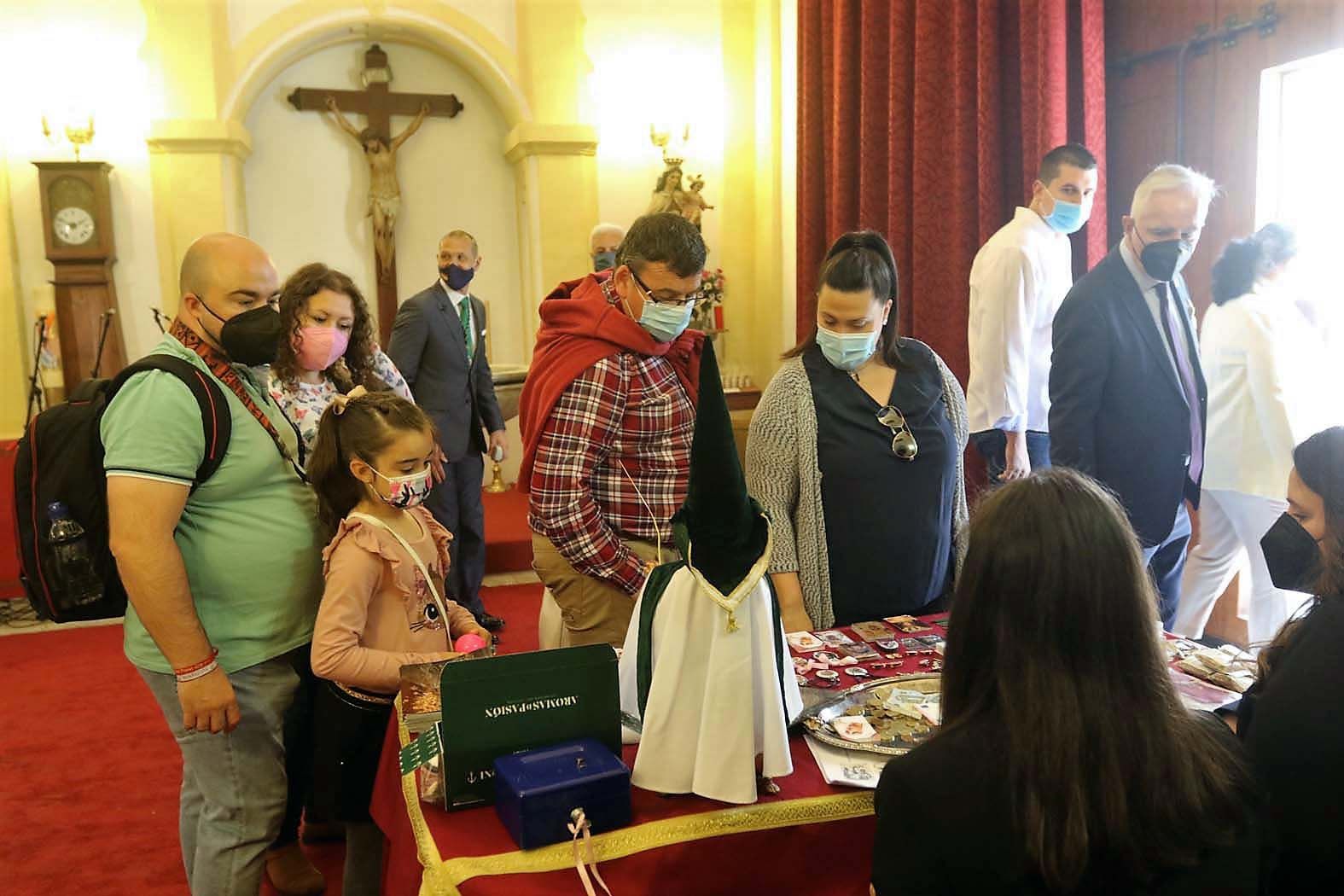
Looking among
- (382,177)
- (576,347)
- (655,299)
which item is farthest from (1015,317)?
(382,177)

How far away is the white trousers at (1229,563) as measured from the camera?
123 inches

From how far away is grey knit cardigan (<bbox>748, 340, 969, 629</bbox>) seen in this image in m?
2.14

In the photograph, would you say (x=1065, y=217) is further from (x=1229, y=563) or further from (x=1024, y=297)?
(x=1229, y=563)

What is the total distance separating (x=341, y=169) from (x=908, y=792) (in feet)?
21.5

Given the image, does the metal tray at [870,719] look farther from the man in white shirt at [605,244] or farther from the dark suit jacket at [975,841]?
the man in white shirt at [605,244]

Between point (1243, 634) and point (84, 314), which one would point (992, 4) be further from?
point (84, 314)

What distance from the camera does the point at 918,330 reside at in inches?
186

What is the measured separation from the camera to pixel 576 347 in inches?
79.1

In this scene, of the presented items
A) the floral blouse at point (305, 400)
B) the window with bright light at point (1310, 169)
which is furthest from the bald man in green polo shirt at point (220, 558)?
the window with bright light at point (1310, 169)

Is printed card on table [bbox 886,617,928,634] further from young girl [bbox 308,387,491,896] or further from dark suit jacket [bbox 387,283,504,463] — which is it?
dark suit jacket [bbox 387,283,504,463]

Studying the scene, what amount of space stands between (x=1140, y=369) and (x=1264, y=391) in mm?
542

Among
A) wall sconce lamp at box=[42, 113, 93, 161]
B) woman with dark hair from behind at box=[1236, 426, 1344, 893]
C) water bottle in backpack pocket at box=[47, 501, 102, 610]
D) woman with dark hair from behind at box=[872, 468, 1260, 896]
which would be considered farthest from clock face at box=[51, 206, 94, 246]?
woman with dark hair from behind at box=[1236, 426, 1344, 893]

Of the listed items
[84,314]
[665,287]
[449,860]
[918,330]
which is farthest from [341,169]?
[449,860]

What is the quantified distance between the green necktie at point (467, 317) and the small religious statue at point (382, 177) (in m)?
2.68
